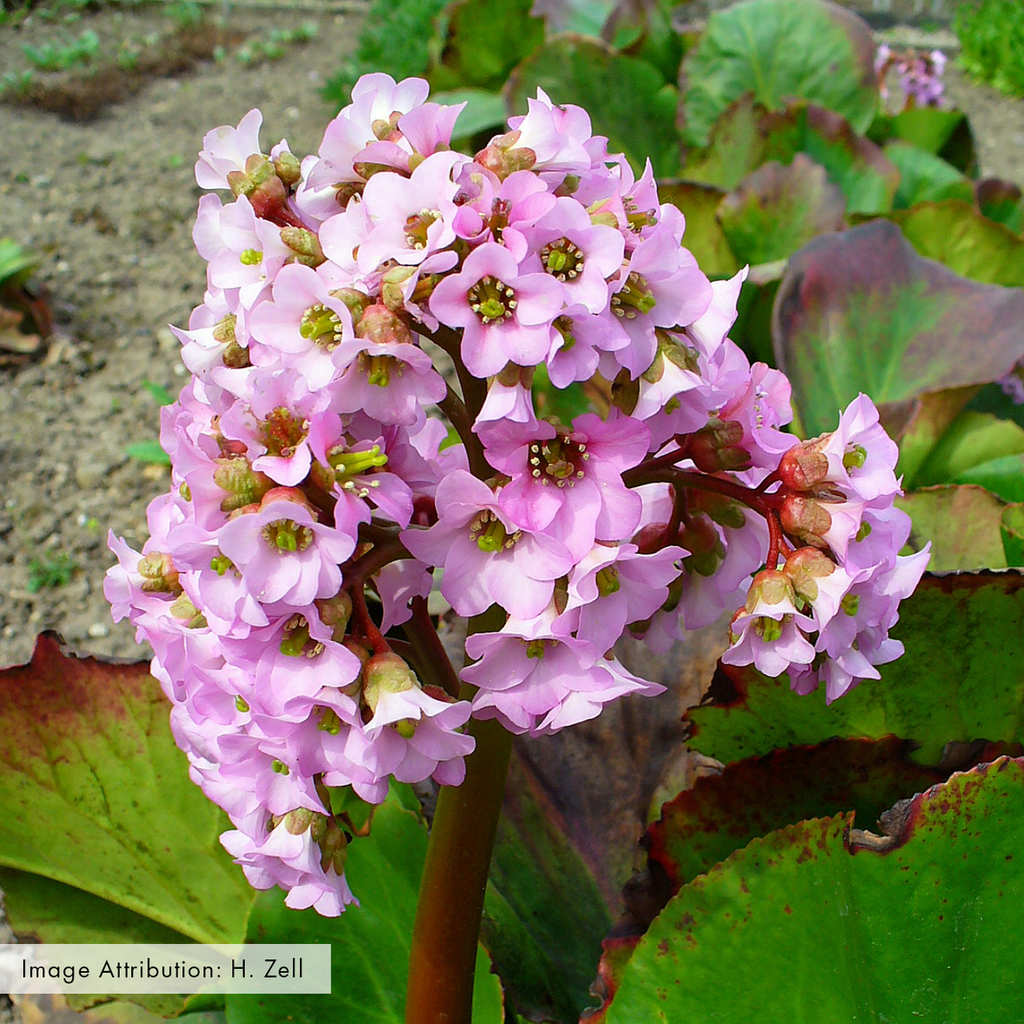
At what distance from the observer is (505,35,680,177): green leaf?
8.54 feet

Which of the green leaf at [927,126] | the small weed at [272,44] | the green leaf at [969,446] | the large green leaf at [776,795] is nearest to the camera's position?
the large green leaf at [776,795]

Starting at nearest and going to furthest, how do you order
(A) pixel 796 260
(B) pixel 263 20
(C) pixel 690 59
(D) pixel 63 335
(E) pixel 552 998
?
1. (E) pixel 552 998
2. (A) pixel 796 260
3. (C) pixel 690 59
4. (D) pixel 63 335
5. (B) pixel 263 20

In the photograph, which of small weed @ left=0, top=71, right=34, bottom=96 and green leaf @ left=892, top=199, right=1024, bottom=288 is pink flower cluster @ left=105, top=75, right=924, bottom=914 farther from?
small weed @ left=0, top=71, right=34, bottom=96

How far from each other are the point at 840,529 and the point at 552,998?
2.75 ft

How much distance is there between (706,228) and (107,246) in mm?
2166

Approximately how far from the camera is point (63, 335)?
9.75 ft

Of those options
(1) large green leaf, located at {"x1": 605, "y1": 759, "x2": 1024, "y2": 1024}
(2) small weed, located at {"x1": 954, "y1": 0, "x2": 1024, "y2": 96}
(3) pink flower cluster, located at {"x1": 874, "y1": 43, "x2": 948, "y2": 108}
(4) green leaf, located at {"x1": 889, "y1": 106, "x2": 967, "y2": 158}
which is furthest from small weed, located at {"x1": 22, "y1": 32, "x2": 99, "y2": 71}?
(1) large green leaf, located at {"x1": 605, "y1": 759, "x2": 1024, "y2": 1024}

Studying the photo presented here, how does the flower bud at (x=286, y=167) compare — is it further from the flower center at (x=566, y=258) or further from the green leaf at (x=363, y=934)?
the green leaf at (x=363, y=934)

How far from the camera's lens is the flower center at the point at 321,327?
66cm

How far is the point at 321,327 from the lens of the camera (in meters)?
0.66

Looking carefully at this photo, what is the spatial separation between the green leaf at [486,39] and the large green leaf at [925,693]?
2790 mm

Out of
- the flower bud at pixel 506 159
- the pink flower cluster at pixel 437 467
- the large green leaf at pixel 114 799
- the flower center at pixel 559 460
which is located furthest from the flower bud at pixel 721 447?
the large green leaf at pixel 114 799

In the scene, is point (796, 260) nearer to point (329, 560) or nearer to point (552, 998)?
point (552, 998)

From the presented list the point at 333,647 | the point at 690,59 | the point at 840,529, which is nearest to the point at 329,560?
the point at 333,647
